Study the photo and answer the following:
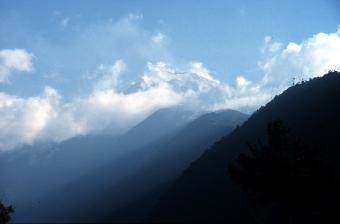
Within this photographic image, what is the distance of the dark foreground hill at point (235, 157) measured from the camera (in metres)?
47.0

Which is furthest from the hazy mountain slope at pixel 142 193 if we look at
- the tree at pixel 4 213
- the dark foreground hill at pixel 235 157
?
the tree at pixel 4 213

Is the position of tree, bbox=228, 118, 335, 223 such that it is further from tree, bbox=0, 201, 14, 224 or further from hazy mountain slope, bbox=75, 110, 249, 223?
hazy mountain slope, bbox=75, 110, 249, 223

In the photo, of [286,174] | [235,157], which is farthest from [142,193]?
[286,174]

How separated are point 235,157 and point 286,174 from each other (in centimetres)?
5870

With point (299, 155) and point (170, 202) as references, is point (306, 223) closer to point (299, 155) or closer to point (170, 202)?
point (299, 155)

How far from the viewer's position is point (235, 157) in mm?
72312

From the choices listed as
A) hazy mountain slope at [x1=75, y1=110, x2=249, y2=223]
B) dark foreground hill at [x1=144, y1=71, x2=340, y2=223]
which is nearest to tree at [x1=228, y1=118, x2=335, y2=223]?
dark foreground hill at [x1=144, y1=71, x2=340, y2=223]

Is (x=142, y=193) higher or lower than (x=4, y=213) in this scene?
lower

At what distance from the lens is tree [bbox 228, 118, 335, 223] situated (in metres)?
15.3

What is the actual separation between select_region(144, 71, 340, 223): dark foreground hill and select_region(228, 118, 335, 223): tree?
24200 millimetres

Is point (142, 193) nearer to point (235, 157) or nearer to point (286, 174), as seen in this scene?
point (235, 157)

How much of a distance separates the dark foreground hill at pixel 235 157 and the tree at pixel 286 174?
79.4 ft

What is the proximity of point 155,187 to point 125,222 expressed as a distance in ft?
67.1

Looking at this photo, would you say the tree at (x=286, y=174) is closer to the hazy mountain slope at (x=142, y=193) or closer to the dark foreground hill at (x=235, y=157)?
the dark foreground hill at (x=235, y=157)
